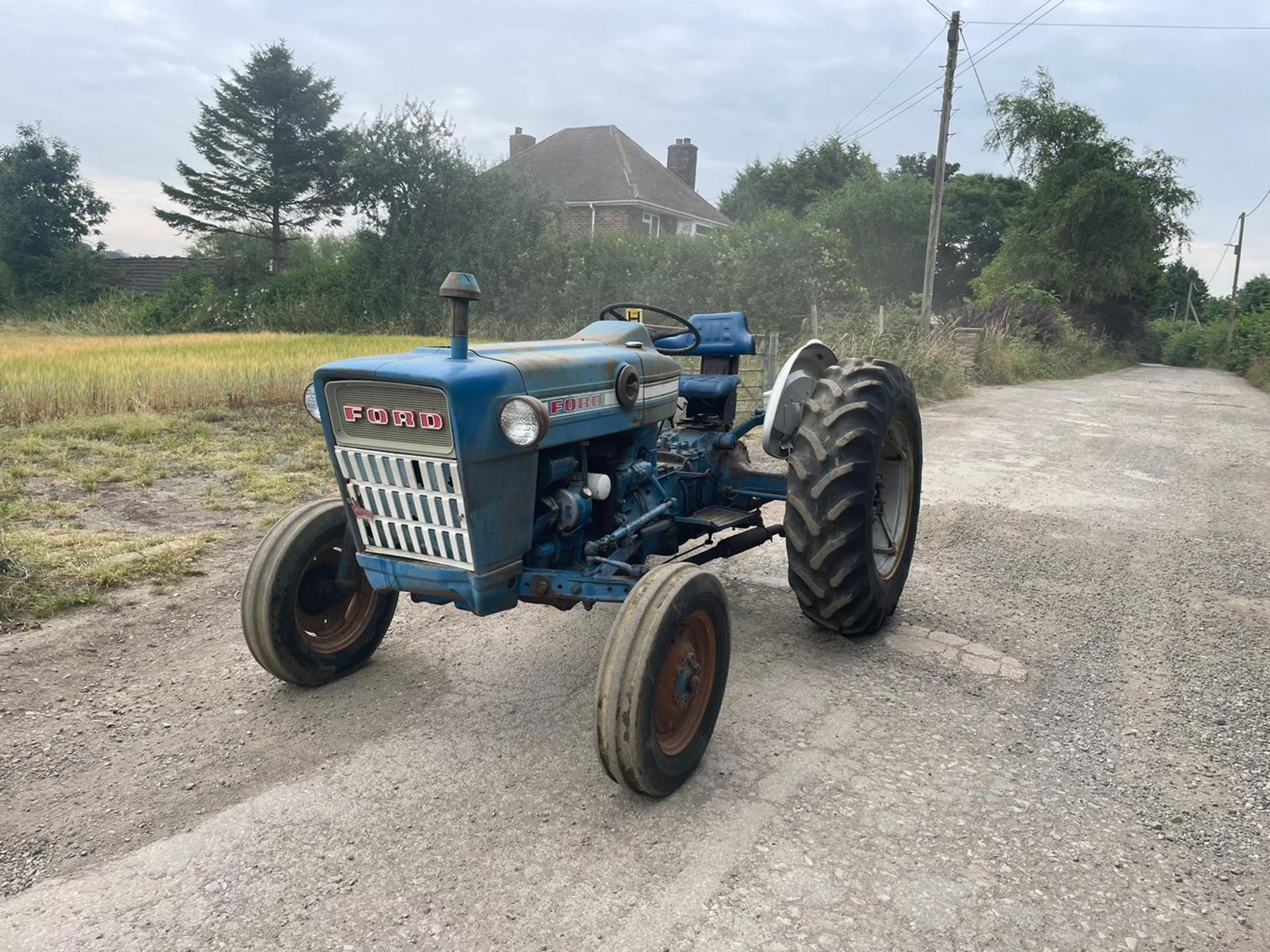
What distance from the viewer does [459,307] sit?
9.45ft

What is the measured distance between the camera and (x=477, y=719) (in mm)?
3322

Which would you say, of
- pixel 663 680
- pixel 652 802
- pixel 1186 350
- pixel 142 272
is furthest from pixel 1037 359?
pixel 142 272

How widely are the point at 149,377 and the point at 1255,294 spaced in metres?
62.0

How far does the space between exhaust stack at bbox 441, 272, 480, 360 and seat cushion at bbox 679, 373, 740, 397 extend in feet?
6.49

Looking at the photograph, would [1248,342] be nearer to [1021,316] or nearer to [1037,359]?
[1021,316]

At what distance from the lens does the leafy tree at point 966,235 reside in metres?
44.2

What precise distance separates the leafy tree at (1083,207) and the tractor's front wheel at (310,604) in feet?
105

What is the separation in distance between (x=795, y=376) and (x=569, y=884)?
8.91 feet

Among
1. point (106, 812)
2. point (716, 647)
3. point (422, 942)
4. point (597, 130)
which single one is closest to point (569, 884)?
point (422, 942)

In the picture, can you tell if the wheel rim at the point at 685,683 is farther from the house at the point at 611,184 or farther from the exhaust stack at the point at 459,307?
the house at the point at 611,184

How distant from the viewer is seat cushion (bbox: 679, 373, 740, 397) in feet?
15.5

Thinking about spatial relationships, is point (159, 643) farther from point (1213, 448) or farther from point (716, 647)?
point (1213, 448)

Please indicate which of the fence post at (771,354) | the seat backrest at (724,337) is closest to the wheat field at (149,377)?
the seat backrest at (724,337)

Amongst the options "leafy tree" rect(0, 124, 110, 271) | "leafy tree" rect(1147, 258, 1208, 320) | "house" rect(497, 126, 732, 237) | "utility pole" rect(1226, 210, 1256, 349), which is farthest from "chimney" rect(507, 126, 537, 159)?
"leafy tree" rect(1147, 258, 1208, 320)
